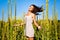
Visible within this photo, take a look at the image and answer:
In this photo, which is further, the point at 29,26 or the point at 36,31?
the point at 36,31

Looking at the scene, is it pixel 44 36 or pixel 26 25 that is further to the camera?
pixel 44 36

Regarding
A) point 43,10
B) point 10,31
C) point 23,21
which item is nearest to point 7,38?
point 10,31

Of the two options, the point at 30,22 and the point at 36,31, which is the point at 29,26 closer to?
the point at 30,22

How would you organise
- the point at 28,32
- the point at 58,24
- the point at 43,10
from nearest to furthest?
the point at 28,32, the point at 43,10, the point at 58,24

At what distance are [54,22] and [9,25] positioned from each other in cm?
68

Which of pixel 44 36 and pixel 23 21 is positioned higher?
pixel 23 21

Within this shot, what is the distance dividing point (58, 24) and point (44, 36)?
0.33 meters

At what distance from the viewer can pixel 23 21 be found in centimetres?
357

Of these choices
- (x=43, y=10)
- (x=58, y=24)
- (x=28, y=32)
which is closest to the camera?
(x=28, y=32)

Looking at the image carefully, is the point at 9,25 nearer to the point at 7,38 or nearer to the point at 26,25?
the point at 7,38

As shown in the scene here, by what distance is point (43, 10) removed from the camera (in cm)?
356

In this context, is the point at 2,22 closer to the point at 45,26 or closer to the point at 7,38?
the point at 7,38

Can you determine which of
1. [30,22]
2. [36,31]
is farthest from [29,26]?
[36,31]

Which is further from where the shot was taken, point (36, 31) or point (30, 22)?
point (36, 31)
